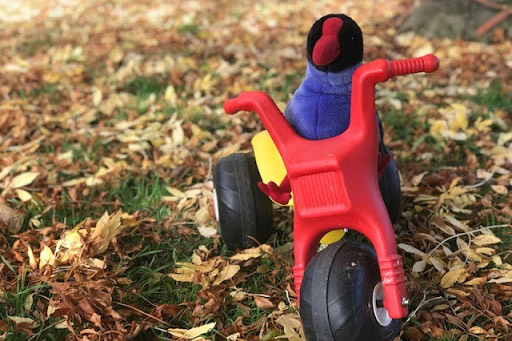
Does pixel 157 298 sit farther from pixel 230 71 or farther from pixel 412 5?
pixel 412 5

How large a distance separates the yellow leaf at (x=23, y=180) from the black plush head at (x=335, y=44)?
1.46m

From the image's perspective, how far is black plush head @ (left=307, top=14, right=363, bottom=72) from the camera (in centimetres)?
163

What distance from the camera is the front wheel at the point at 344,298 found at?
144 cm

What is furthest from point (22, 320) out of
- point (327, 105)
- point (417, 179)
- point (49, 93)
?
point (49, 93)

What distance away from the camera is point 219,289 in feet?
6.27

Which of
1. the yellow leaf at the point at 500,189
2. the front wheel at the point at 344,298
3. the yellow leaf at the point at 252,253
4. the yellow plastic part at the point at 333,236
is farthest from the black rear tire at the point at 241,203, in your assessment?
the yellow leaf at the point at 500,189

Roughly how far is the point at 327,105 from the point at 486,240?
0.83 m

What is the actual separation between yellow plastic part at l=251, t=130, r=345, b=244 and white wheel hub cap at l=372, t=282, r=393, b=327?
35 cm

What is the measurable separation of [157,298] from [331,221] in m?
0.69

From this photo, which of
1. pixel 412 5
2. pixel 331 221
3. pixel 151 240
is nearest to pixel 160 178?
pixel 151 240

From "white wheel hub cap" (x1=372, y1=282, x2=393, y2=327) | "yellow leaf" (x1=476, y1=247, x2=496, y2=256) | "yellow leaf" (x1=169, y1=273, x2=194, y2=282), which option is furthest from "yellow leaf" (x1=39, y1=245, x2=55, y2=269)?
"yellow leaf" (x1=476, y1=247, x2=496, y2=256)

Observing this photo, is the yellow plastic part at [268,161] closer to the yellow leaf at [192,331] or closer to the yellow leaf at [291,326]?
the yellow leaf at [291,326]

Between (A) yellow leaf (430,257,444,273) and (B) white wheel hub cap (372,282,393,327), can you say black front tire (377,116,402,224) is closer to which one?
(A) yellow leaf (430,257,444,273)

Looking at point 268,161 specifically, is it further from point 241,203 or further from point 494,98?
point 494,98
